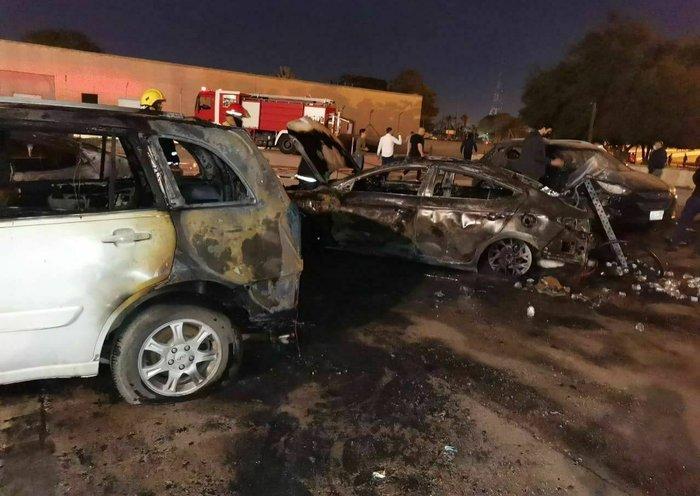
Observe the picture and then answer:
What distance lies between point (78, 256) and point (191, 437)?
Result: 1.16m

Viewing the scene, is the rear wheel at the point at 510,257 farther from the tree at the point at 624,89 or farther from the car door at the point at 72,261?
the tree at the point at 624,89

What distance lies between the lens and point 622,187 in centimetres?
859

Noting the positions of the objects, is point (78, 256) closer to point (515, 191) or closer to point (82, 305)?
point (82, 305)

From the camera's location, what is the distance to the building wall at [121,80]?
30.7 metres

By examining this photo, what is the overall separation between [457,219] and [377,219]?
944 mm

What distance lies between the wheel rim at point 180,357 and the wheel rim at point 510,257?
12.6ft

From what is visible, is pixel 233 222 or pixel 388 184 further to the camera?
pixel 388 184

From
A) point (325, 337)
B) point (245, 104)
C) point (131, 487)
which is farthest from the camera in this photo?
point (245, 104)

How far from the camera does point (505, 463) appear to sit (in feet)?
9.29

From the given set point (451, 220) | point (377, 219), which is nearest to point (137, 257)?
point (377, 219)

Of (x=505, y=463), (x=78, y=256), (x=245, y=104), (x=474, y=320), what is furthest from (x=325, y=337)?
(x=245, y=104)

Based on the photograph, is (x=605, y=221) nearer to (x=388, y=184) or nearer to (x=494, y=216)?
(x=494, y=216)

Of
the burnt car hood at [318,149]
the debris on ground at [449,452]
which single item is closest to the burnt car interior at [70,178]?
the debris on ground at [449,452]

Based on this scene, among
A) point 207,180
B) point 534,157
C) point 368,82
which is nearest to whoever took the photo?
point 207,180
